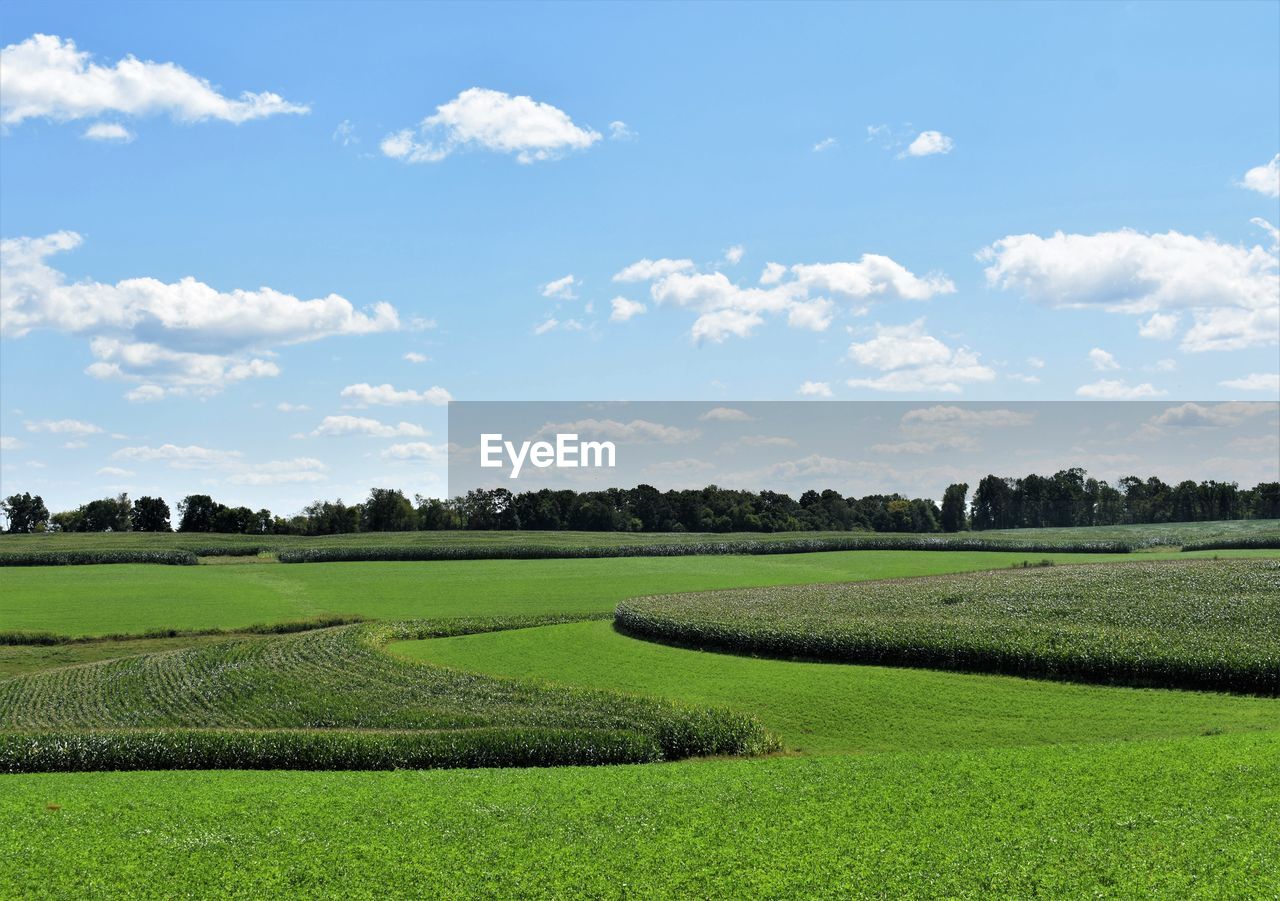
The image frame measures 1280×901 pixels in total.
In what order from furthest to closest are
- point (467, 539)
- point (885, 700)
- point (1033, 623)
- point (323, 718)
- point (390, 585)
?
point (467, 539)
point (390, 585)
point (1033, 623)
point (885, 700)
point (323, 718)

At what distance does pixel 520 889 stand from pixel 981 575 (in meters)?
50.7

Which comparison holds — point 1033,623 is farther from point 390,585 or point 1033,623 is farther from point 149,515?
point 149,515

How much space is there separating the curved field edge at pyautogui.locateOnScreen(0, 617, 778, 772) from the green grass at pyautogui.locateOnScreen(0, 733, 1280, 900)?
20.5 feet

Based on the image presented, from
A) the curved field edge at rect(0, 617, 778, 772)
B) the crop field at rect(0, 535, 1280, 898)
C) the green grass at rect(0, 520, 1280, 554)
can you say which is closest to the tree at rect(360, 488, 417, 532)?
the green grass at rect(0, 520, 1280, 554)

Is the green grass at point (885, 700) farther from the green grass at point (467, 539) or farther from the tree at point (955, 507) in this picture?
the tree at point (955, 507)

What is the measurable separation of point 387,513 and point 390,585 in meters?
102

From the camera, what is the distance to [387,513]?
169 metres

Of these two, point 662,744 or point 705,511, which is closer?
point 662,744

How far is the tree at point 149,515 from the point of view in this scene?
159500 mm

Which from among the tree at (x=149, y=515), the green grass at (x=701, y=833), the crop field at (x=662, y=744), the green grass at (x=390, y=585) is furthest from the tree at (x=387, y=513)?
the green grass at (x=701, y=833)

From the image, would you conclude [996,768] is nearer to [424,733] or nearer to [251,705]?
[424,733]

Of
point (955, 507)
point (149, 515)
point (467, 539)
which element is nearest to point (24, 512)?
point (149, 515)

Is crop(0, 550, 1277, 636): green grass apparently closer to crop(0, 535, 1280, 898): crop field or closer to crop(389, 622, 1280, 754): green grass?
crop(0, 535, 1280, 898): crop field

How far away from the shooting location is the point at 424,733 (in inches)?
1069
